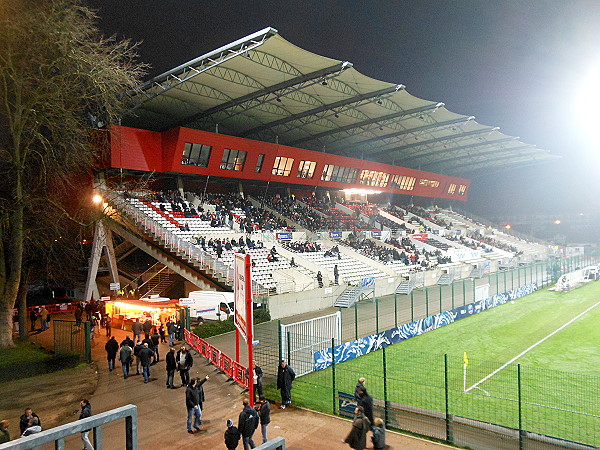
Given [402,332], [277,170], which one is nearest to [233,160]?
[277,170]

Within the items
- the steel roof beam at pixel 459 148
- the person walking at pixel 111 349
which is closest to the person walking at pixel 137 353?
the person walking at pixel 111 349

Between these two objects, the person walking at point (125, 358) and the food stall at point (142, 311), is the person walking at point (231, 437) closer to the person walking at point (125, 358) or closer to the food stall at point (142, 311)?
the person walking at point (125, 358)

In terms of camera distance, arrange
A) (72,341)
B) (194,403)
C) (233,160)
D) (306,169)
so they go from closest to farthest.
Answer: (194,403) < (72,341) < (233,160) < (306,169)

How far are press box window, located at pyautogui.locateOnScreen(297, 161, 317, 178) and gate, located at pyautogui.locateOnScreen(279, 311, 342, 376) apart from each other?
32.5 m

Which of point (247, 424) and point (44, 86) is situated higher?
point (44, 86)

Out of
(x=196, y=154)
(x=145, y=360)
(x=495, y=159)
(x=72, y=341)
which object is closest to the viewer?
(x=145, y=360)

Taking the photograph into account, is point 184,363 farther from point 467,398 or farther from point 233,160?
point 233,160

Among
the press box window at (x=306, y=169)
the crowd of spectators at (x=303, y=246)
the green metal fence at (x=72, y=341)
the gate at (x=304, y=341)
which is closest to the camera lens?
the gate at (x=304, y=341)

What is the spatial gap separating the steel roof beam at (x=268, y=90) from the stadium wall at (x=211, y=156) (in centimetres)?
187

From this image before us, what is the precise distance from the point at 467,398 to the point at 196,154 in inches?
1193

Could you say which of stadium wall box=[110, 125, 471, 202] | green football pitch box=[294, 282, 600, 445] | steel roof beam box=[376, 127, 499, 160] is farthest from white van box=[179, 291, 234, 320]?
steel roof beam box=[376, 127, 499, 160]

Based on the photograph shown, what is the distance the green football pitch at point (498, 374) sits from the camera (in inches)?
468

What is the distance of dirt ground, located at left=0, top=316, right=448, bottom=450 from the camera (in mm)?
10359

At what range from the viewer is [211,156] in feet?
127
